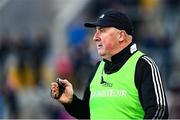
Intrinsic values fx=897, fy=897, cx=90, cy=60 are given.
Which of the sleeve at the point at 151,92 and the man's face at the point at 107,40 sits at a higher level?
the man's face at the point at 107,40

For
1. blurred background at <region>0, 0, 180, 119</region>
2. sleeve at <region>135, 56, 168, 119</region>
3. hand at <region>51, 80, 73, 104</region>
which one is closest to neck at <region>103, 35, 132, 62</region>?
sleeve at <region>135, 56, 168, 119</region>

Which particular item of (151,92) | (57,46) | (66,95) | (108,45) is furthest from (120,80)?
(57,46)

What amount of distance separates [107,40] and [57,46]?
394 inches

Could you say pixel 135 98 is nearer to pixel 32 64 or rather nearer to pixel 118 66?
pixel 118 66

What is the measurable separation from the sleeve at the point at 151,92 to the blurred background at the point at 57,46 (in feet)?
24.4

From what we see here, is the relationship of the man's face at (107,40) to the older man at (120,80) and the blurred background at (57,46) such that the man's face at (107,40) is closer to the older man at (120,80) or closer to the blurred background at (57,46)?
the older man at (120,80)

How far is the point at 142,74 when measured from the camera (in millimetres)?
7164

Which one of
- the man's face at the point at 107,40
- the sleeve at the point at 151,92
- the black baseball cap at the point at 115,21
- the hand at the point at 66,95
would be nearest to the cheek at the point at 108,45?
the man's face at the point at 107,40

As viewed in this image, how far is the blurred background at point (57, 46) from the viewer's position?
16.0 meters

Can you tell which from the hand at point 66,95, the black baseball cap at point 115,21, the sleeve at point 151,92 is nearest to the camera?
the sleeve at point 151,92

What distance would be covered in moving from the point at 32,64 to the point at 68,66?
1423mm

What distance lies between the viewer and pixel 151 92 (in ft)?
23.1

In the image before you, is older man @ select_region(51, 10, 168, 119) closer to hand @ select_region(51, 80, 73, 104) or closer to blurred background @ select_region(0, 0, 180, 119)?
hand @ select_region(51, 80, 73, 104)

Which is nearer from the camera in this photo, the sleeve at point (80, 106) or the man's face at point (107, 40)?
Result: the man's face at point (107, 40)
